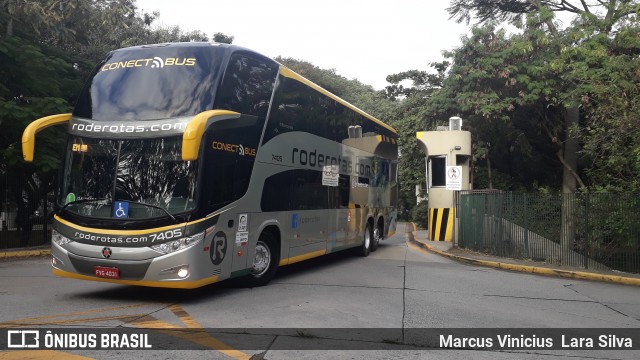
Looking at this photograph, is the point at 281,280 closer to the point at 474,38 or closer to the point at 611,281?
the point at 611,281

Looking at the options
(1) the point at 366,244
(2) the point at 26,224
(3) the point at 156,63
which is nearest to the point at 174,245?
(3) the point at 156,63

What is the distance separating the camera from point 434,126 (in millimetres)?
25797

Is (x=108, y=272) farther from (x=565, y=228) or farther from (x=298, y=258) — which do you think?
(x=565, y=228)

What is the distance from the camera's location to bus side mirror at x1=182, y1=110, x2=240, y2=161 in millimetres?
6957

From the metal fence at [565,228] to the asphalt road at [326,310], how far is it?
5.76 ft

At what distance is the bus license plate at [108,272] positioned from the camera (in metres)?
7.86

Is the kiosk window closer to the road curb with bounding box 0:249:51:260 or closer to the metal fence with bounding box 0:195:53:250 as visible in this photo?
the road curb with bounding box 0:249:51:260

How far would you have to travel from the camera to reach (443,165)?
67.5ft

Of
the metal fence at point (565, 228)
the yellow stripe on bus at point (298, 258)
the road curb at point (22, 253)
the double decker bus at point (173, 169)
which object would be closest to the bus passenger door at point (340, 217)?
the yellow stripe on bus at point (298, 258)

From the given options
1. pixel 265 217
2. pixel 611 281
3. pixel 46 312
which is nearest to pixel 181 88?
pixel 265 217

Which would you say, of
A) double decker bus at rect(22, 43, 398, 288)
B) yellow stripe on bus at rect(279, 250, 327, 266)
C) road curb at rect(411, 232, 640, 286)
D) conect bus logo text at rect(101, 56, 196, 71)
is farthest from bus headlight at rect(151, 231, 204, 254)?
road curb at rect(411, 232, 640, 286)

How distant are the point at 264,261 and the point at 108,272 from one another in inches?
116

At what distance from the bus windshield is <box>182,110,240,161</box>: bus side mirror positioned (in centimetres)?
61

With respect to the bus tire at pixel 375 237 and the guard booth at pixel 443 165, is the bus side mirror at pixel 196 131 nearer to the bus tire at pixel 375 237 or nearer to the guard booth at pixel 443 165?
the bus tire at pixel 375 237
